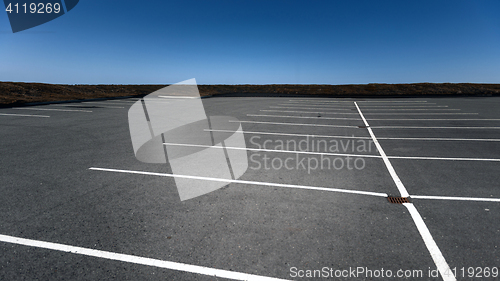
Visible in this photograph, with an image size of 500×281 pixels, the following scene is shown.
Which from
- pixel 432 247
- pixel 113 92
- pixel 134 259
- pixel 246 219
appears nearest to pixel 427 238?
pixel 432 247

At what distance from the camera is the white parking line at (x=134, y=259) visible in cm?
271

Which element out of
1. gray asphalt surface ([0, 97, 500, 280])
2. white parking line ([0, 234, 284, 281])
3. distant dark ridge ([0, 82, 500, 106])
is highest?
distant dark ridge ([0, 82, 500, 106])

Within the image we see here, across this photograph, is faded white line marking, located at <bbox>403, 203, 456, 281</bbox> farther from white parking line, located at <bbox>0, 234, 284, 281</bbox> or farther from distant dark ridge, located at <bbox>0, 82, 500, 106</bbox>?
distant dark ridge, located at <bbox>0, 82, 500, 106</bbox>

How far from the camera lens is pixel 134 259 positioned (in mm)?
2918

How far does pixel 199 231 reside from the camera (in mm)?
3428

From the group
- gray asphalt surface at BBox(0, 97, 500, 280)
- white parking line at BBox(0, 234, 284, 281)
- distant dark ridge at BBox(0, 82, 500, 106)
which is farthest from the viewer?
distant dark ridge at BBox(0, 82, 500, 106)

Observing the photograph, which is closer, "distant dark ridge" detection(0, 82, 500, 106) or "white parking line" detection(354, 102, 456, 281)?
"white parking line" detection(354, 102, 456, 281)

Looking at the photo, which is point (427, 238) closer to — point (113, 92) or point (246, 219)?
point (246, 219)

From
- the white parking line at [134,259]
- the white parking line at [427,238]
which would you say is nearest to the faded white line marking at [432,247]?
the white parking line at [427,238]

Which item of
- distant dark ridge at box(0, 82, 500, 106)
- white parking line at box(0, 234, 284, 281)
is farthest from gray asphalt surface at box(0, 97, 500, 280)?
distant dark ridge at box(0, 82, 500, 106)

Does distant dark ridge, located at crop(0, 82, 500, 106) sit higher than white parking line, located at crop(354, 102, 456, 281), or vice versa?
distant dark ridge, located at crop(0, 82, 500, 106)

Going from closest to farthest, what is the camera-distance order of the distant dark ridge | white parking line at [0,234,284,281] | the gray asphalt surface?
white parking line at [0,234,284,281]
the gray asphalt surface
the distant dark ridge

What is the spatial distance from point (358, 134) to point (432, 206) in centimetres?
588

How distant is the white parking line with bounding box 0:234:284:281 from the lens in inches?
107
